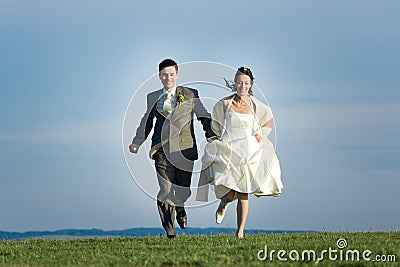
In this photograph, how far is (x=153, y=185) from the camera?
1314cm

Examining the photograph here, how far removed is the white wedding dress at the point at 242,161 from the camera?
41.1 feet

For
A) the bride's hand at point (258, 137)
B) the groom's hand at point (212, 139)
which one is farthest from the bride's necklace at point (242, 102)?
the groom's hand at point (212, 139)

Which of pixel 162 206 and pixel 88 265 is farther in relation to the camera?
pixel 162 206

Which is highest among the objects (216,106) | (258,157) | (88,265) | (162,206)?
(216,106)

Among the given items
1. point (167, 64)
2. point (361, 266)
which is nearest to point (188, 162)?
point (167, 64)

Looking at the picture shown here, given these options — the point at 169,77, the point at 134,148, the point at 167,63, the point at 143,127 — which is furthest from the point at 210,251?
the point at 167,63

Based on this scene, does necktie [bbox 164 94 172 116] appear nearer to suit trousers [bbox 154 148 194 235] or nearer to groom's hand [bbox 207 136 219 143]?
suit trousers [bbox 154 148 194 235]

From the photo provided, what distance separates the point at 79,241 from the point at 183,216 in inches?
77.1

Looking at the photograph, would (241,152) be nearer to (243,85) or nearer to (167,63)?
(243,85)

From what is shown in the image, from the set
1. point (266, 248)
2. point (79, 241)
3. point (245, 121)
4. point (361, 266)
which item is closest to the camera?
point (361, 266)

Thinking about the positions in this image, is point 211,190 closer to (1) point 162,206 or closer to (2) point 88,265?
(1) point 162,206

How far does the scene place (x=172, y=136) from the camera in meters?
13.0

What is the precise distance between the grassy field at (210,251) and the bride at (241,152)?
78 cm

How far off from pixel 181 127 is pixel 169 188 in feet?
3.38
